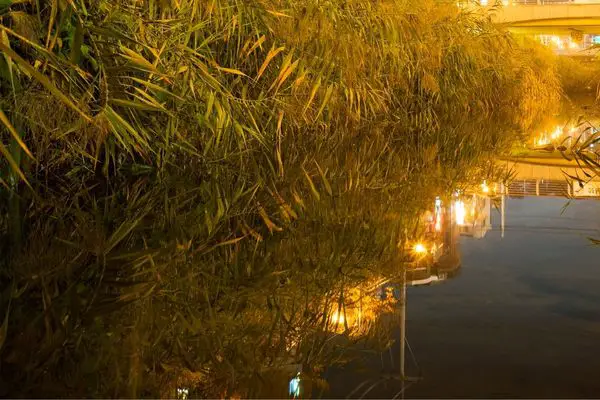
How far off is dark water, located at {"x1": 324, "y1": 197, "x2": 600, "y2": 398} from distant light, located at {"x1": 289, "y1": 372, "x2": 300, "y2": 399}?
0.17ft

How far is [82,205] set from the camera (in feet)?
8.07

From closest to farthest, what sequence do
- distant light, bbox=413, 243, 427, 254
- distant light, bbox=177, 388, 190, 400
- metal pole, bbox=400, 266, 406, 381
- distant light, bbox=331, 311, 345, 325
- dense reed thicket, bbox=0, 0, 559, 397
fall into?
distant light, bbox=177, 388, 190, 400
dense reed thicket, bbox=0, 0, 559, 397
metal pole, bbox=400, 266, 406, 381
distant light, bbox=331, 311, 345, 325
distant light, bbox=413, 243, 427, 254

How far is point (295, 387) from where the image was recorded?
1588 millimetres

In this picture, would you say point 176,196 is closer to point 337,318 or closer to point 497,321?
point 337,318

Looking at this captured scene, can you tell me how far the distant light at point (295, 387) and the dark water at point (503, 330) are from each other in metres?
0.05

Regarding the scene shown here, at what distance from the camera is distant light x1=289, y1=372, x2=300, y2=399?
5.09ft

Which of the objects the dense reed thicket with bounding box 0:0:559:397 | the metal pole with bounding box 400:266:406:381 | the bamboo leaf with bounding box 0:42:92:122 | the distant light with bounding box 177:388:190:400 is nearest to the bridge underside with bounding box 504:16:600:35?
the dense reed thicket with bounding box 0:0:559:397

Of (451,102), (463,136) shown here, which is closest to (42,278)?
(463,136)

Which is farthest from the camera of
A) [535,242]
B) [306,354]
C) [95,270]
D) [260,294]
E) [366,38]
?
[366,38]

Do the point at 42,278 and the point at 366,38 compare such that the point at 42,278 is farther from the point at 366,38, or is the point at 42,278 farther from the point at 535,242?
the point at 366,38

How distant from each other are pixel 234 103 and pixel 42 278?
137 cm

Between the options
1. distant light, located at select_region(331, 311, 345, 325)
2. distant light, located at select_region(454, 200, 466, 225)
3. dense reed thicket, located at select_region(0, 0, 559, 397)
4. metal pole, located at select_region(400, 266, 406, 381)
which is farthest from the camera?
distant light, located at select_region(454, 200, 466, 225)

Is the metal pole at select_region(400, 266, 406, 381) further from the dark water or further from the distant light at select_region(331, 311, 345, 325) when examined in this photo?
the distant light at select_region(331, 311, 345, 325)

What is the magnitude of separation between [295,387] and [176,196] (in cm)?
113
